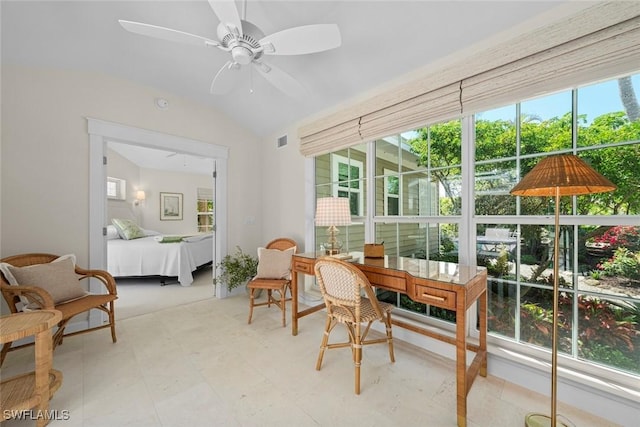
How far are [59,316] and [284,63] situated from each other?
2655 mm

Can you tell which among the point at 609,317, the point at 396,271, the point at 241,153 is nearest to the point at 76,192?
the point at 241,153

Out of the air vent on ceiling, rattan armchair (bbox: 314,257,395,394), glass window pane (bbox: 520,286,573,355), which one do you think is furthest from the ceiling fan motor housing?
glass window pane (bbox: 520,286,573,355)

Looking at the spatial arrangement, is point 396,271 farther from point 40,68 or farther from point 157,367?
point 40,68

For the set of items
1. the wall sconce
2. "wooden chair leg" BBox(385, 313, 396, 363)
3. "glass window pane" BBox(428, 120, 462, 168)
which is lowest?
"wooden chair leg" BBox(385, 313, 396, 363)

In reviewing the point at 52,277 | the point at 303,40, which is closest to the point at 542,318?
the point at 303,40

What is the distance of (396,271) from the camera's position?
182 cm

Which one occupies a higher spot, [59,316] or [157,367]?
[59,316]

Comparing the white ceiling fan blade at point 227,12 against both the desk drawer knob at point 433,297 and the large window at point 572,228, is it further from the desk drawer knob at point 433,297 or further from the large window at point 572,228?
the desk drawer knob at point 433,297

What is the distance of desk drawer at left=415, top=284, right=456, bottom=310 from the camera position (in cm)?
150

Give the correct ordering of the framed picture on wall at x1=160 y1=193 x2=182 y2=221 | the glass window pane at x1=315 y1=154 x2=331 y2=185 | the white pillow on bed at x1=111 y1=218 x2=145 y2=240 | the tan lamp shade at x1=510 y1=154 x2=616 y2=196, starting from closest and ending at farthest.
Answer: the tan lamp shade at x1=510 y1=154 x2=616 y2=196 < the glass window pane at x1=315 y1=154 x2=331 y2=185 < the white pillow on bed at x1=111 y1=218 x2=145 y2=240 < the framed picture on wall at x1=160 y1=193 x2=182 y2=221

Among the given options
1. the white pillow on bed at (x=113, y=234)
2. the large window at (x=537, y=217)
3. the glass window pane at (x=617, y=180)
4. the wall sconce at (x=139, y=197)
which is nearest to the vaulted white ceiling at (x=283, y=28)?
the large window at (x=537, y=217)

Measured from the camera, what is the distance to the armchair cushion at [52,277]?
82.2 inches

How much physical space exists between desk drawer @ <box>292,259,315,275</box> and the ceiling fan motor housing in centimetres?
173

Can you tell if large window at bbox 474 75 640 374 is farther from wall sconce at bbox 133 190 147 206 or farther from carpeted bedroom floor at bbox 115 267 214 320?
wall sconce at bbox 133 190 147 206
